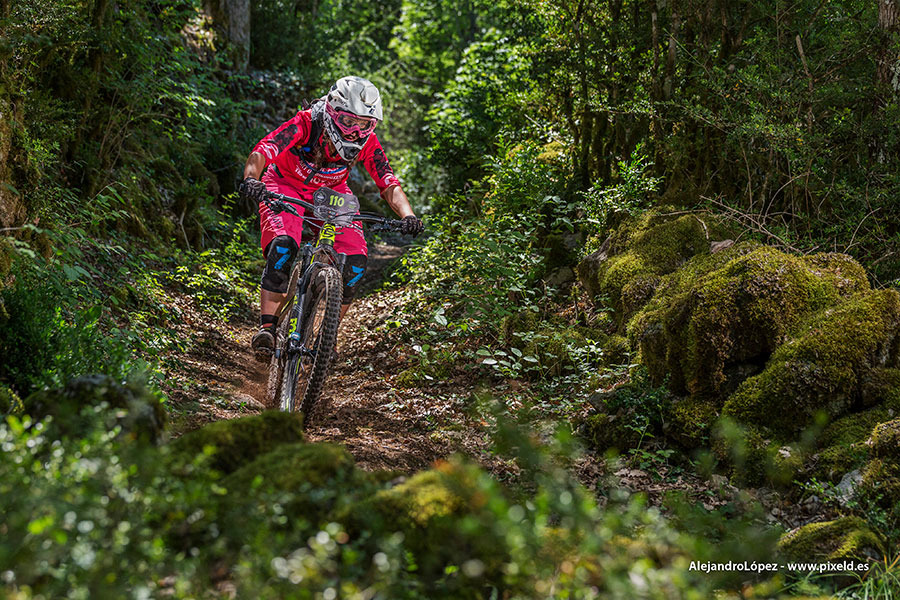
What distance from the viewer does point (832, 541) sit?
312cm

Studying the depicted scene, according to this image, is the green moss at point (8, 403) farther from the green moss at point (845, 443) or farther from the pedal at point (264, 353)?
the green moss at point (845, 443)

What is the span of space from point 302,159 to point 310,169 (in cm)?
11

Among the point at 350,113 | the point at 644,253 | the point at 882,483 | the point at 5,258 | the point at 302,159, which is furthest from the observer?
the point at 644,253

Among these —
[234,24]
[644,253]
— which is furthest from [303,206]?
[234,24]

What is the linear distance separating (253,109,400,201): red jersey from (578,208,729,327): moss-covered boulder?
2.35 meters

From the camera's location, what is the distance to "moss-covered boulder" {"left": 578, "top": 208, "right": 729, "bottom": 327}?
6.25m

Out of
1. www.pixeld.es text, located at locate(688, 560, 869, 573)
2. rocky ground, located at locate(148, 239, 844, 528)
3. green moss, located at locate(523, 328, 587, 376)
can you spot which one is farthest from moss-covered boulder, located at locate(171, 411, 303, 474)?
green moss, located at locate(523, 328, 587, 376)

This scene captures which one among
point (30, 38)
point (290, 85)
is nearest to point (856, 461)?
point (30, 38)

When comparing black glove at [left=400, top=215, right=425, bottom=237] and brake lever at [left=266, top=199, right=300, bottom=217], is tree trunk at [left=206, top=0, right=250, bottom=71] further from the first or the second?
black glove at [left=400, top=215, right=425, bottom=237]

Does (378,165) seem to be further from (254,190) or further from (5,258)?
(5,258)

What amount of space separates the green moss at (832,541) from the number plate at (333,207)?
371 centimetres

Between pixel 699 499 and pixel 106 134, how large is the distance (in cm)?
780

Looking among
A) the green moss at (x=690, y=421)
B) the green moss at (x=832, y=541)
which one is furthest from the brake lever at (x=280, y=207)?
the green moss at (x=832, y=541)

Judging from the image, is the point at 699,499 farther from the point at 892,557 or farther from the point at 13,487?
the point at 13,487
